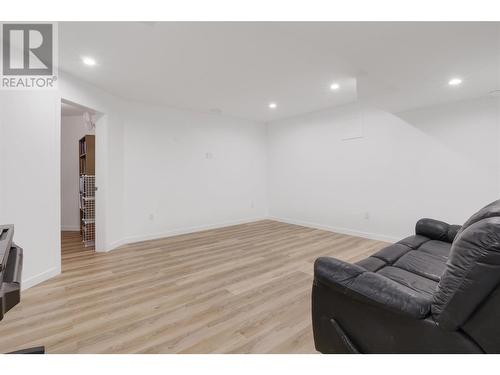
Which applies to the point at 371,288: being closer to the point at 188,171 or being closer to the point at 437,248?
the point at 437,248

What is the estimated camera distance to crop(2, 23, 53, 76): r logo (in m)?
2.12

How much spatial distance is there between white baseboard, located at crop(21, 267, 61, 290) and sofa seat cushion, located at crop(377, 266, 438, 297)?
341 centimetres

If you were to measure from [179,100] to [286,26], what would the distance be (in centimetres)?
268

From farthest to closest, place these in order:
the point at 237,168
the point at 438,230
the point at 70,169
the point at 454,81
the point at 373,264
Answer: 1. the point at 237,168
2. the point at 70,169
3. the point at 454,81
4. the point at 438,230
5. the point at 373,264

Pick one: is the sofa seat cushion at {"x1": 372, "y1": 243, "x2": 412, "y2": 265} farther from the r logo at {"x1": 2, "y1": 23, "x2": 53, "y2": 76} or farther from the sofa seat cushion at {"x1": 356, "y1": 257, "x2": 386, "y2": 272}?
the r logo at {"x1": 2, "y1": 23, "x2": 53, "y2": 76}

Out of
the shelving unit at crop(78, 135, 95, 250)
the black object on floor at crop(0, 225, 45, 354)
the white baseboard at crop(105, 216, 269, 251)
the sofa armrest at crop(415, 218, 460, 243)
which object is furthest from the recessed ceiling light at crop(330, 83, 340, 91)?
the shelving unit at crop(78, 135, 95, 250)

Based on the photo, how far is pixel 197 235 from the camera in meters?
4.62

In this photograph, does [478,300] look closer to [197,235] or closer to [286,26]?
[286,26]

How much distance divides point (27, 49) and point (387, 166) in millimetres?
5110

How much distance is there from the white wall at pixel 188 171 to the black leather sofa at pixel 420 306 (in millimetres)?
3658

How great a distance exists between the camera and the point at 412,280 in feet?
5.61

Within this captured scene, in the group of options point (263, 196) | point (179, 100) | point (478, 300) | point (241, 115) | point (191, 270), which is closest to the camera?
point (478, 300)

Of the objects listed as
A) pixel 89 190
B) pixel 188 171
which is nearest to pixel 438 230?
pixel 188 171
